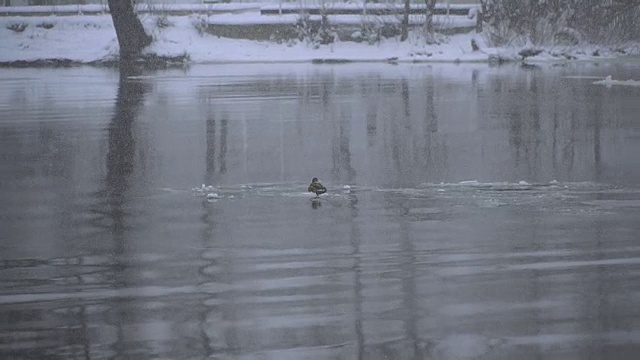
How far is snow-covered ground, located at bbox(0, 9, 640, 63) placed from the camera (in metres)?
49.2

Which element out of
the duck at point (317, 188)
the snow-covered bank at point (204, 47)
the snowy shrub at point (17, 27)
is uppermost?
the duck at point (317, 188)

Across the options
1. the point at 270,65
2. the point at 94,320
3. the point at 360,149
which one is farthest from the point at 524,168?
the point at 270,65

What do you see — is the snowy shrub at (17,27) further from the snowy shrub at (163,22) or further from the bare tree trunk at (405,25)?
the bare tree trunk at (405,25)

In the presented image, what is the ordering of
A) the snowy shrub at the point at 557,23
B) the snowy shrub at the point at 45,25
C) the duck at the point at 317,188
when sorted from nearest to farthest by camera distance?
the duck at the point at 317,188 → the snowy shrub at the point at 557,23 → the snowy shrub at the point at 45,25

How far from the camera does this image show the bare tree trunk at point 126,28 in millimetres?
48500

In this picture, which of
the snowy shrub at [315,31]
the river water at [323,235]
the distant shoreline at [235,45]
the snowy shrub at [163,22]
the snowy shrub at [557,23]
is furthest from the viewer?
the snowy shrub at [163,22]

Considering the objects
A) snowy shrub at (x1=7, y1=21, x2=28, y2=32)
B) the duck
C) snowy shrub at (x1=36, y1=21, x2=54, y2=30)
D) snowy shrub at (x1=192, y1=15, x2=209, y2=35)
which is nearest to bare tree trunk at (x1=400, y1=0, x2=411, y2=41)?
snowy shrub at (x1=192, y1=15, x2=209, y2=35)

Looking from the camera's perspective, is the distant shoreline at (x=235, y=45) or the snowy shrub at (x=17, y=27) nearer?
the distant shoreline at (x=235, y=45)

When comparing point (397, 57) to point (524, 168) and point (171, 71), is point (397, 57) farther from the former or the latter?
point (524, 168)

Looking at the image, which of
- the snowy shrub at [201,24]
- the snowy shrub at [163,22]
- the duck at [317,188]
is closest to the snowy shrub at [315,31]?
the snowy shrub at [201,24]

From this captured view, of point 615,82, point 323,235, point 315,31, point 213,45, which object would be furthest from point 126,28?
point 323,235

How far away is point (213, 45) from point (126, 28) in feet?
14.9

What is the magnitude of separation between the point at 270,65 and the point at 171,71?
5.80 metres

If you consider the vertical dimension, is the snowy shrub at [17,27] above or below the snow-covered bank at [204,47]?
above
